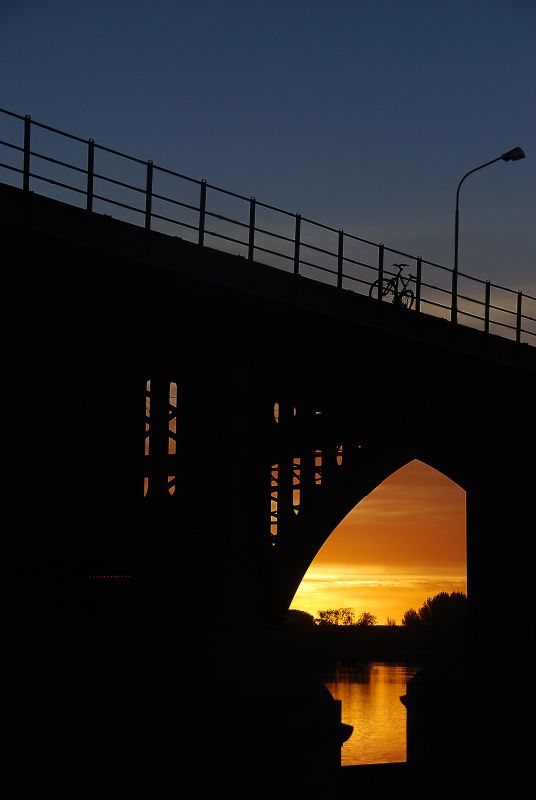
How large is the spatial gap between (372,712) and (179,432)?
59.1m

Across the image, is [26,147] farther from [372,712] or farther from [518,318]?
[372,712]

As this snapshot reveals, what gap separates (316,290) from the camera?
2816cm

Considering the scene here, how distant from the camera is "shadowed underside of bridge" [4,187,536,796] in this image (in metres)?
23.1

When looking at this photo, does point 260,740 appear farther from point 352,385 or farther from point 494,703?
point 494,703

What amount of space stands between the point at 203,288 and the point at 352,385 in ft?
22.0

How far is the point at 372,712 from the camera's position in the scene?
266ft

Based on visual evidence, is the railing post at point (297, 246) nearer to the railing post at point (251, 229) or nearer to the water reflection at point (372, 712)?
the railing post at point (251, 229)

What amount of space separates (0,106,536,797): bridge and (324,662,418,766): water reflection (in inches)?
921

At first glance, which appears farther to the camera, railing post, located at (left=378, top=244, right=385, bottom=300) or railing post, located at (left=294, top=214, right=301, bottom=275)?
railing post, located at (left=378, top=244, right=385, bottom=300)

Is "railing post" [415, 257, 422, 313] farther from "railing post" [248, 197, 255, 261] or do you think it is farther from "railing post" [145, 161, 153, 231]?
"railing post" [145, 161, 153, 231]

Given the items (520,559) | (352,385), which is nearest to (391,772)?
(520,559)

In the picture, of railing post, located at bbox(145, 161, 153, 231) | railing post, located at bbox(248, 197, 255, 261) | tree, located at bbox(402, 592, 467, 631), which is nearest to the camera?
railing post, located at bbox(145, 161, 153, 231)

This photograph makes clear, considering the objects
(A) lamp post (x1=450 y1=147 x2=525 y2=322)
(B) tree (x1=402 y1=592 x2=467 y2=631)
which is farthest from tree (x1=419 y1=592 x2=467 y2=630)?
(A) lamp post (x1=450 y1=147 x2=525 y2=322)

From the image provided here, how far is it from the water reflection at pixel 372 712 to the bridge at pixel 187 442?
23394 mm
